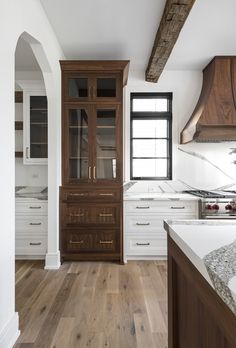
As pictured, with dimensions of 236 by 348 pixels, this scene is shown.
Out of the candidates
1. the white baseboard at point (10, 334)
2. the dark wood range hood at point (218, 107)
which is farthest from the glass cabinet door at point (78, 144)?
the white baseboard at point (10, 334)

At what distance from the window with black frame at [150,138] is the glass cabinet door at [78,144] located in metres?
0.85

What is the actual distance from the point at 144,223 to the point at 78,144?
4.26 ft

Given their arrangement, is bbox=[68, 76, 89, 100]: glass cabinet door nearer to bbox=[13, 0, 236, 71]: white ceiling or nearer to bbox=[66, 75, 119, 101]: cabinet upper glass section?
bbox=[66, 75, 119, 101]: cabinet upper glass section

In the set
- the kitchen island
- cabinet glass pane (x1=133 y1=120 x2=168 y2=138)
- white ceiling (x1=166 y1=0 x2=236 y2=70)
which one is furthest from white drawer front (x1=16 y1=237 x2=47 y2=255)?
white ceiling (x1=166 y1=0 x2=236 y2=70)

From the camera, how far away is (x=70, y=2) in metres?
2.54

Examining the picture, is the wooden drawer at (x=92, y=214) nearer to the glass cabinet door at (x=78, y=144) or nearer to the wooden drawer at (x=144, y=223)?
the wooden drawer at (x=144, y=223)

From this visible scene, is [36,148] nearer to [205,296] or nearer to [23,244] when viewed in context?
[23,244]

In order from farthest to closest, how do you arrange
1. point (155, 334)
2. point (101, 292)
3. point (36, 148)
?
point (36, 148) → point (101, 292) → point (155, 334)

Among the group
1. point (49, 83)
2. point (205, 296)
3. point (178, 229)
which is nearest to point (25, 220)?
point (49, 83)

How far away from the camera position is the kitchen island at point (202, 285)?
0.69 meters

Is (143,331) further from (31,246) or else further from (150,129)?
(150,129)

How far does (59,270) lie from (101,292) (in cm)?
79

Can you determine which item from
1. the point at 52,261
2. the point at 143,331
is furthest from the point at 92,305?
the point at 52,261

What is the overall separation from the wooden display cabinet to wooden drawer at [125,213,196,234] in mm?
141
